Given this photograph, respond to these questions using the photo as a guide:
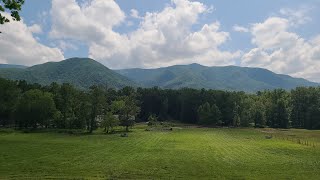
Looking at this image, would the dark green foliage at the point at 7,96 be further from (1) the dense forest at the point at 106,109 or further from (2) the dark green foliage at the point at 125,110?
(2) the dark green foliage at the point at 125,110

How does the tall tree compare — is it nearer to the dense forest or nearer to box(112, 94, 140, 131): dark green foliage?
the dense forest

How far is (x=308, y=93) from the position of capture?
191 metres

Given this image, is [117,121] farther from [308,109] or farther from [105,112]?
[308,109]

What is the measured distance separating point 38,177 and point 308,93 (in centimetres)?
17863

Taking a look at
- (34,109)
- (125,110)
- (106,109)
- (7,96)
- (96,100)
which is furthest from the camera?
(125,110)

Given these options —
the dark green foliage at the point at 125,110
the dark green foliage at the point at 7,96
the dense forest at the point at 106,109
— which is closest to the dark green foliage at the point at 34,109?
the dense forest at the point at 106,109

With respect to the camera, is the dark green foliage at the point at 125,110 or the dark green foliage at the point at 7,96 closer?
the dark green foliage at the point at 7,96

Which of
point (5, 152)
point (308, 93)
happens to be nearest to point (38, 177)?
point (5, 152)

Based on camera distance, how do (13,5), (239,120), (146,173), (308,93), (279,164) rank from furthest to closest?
1. (308,93)
2. (239,120)
3. (279,164)
4. (146,173)
5. (13,5)

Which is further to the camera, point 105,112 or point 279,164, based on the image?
point 105,112

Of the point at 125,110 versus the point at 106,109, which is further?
the point at 125,110

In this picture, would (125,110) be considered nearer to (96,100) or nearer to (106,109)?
(106,109)

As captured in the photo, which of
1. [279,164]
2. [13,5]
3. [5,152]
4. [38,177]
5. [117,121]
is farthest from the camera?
[117,121]

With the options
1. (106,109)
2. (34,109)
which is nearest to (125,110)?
(106,109)
